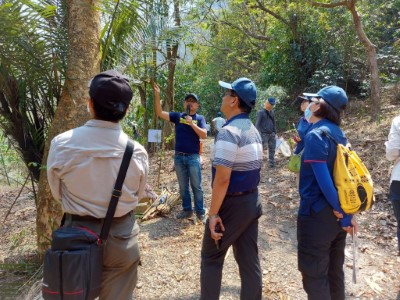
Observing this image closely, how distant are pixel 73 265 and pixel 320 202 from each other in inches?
64.7

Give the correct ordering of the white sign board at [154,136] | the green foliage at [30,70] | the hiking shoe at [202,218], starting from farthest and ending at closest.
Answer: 1. the white sign board at [154,136]
2. the hiking shoe at [202,218]
3. the green foliage at [30,70]

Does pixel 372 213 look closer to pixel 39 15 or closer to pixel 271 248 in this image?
pixel 271 248

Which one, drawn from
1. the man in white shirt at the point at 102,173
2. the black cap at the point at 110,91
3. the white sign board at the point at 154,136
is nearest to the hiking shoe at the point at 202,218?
the white sign board at the point at 154,136

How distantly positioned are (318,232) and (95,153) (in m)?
1.60

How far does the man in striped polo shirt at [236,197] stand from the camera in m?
2.40

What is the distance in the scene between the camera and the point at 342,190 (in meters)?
2.32

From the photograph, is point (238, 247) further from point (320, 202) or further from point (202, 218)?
point (202, 218)

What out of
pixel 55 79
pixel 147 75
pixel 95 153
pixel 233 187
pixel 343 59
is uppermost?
pixel 343 59

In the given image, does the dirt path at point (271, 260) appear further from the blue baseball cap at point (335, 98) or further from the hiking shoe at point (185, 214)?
the blue baseball cap at point (335, 98)

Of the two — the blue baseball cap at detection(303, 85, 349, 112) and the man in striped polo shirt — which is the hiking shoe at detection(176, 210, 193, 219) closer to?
the man in striped polo shirt

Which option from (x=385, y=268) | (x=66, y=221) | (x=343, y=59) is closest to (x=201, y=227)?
(x=385, y=268)

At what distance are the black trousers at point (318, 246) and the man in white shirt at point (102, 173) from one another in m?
1.20

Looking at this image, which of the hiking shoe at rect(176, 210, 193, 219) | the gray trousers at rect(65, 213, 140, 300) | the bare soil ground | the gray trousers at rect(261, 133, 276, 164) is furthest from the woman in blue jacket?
the gray trousers at rect(261, 133, 276, 164)

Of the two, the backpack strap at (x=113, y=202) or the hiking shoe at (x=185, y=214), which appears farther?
the hiking shoe at (x=185, y=214)
